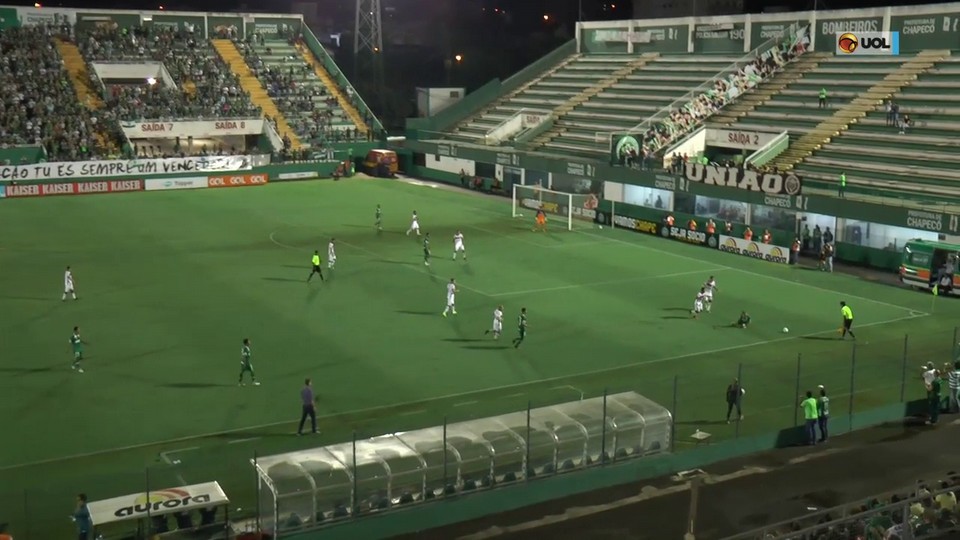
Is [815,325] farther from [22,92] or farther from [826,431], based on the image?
[22,92]

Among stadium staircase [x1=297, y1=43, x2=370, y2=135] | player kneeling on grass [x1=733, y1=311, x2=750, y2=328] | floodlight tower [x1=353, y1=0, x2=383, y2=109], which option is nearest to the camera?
player kneeling on grass [x1=733, y1=311, x2=750, y2=328]

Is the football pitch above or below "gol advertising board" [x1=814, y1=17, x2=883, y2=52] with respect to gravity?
below

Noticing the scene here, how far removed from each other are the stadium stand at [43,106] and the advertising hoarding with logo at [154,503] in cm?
5239

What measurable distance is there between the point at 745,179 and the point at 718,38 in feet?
79.8

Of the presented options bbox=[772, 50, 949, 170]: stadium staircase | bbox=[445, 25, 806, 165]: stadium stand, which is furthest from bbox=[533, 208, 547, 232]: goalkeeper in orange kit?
bbox=[772, 50, 949, 170]: stadium staircase

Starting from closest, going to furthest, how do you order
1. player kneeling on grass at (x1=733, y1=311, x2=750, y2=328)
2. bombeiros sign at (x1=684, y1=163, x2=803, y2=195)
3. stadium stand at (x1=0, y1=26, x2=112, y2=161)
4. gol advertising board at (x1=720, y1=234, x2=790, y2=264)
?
player kneeling on grass at (x1=733, y1=311, x2=750, y2=328) < gol advertising board at (x1=720, y1=234, x2=790, y2=264) < bombeiros sign at (x1=684, y1=163, x2=803, y2=195) < stadium stand at (x1=0, y1=26, x2=112, y2=161)

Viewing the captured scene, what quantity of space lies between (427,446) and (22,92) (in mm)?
60794

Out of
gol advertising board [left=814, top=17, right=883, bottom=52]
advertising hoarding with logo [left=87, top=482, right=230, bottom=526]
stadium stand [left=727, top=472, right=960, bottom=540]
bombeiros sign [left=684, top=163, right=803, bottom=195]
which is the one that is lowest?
advertising hoarding with logo [left=87, top=482, right=230, bottom=526]

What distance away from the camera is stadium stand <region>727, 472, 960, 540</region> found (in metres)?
14.4

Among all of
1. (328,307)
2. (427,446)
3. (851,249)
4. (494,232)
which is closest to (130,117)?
(494,232)

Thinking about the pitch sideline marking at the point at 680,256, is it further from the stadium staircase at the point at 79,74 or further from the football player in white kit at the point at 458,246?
the stadium staircase at the point at 79,74

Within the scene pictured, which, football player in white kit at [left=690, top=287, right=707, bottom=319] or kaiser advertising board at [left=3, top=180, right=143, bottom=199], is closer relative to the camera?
football player in white kit at [left=690, top=287, right=707, bottom=319]

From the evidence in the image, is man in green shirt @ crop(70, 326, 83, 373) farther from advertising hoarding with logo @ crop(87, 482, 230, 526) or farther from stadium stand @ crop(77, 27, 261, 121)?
stadium stand @ crop(77, 27, 261, 121)

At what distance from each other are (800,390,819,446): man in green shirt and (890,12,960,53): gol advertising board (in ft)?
130
